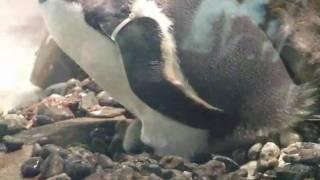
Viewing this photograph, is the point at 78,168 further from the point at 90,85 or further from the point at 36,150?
the point at 90,85

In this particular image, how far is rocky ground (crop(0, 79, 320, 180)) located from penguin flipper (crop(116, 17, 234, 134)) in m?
0.13

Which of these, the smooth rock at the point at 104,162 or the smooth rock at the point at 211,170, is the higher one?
the smooth rock at the point at 211,170

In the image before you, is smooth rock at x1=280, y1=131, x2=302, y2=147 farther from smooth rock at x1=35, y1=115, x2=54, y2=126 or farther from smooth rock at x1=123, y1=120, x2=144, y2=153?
smooth rock at x1=35, y1=115, x2=54, y2=126

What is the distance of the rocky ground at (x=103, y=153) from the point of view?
64.7 inches

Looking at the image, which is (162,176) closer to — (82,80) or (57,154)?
(57,154)

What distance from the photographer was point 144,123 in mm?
1960

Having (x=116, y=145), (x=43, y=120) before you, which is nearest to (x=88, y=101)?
(x=43, y=120)

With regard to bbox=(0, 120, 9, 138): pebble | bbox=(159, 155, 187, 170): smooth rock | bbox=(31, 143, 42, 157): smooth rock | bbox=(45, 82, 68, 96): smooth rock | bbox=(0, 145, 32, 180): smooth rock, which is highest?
bbox=(159, 155, 187, 170): smooth rock

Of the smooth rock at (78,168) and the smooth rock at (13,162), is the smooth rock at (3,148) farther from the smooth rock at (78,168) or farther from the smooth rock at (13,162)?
the smooth rock at (78,168)

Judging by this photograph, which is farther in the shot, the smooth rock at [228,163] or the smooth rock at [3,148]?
the smooth rock at [3,148]

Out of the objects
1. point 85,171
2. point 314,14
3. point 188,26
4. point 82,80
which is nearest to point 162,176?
point 85,171

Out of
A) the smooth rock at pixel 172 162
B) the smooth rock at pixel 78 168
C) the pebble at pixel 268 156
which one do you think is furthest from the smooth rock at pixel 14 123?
the pebble at pixel 268 156

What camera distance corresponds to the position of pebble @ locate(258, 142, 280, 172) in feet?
5.62

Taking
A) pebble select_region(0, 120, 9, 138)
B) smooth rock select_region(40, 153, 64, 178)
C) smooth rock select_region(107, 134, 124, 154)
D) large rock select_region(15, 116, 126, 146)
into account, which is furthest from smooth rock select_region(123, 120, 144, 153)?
pebble select_region(0, 120, 9, 138)
